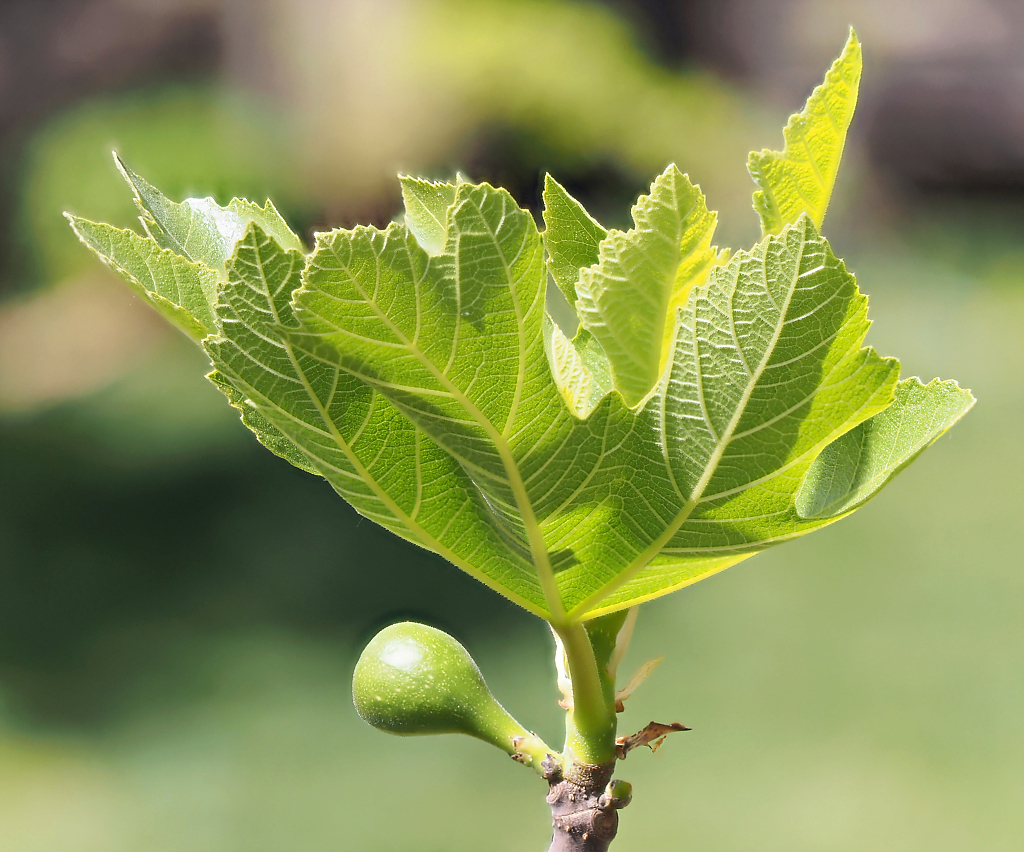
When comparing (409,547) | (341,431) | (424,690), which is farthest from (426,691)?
(409,547)

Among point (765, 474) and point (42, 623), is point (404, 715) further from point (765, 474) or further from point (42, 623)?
point (42, 623)

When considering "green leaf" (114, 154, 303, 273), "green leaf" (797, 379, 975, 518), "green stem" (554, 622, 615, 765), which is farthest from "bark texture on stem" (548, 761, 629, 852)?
"green leaf" (114, 154, 303, 273)

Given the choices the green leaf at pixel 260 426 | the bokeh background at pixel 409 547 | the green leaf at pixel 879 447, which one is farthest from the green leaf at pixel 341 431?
the bokeh background at pixel 409 547

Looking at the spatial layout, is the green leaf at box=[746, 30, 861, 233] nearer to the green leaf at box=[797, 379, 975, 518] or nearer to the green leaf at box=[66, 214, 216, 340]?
the green leaf at box=[797, 379, 975, 518]

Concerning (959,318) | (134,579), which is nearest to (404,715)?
(134,579)

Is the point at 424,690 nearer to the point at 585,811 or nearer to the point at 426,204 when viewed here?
the point at 585,811

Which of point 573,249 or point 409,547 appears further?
point 409,547
